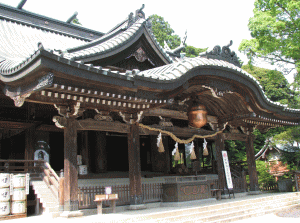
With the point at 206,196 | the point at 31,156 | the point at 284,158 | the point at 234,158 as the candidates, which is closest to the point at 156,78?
the point at 206,196

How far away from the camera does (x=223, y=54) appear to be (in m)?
11.7

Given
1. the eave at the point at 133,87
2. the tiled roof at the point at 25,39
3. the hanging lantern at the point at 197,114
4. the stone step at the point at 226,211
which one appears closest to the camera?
the eave at the point at 133,87

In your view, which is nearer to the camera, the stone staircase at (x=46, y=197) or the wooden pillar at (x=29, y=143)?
the stone staircase at (x=46, y=197)

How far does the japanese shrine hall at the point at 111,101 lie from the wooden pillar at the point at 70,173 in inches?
1.1

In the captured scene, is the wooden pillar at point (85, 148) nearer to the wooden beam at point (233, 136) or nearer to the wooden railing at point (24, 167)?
the wooden railing at point (24, 167)

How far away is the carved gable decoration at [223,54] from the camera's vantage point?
11.0 meters

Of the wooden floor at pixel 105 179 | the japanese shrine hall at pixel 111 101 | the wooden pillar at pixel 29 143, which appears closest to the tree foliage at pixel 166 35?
the japanese shrine hall at pixel 111 101

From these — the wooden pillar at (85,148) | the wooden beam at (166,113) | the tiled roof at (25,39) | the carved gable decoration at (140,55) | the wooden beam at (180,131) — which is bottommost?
the wooden pillar at (85,148)

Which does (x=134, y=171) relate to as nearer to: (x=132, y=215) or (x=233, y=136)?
(x=132, y=215)

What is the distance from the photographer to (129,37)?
1252 cm

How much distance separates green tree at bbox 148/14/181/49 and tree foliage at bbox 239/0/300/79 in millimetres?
27154

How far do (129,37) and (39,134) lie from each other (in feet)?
18.8

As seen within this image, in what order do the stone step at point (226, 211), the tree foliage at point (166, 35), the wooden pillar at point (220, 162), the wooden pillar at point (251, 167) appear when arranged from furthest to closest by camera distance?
the tree foliage at point (166, 35) < the wooden pillar at point (251, 167) < the wooden pillar at point (220, 162) < the stone step at point (226, 211)

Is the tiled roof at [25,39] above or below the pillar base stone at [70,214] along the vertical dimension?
above
